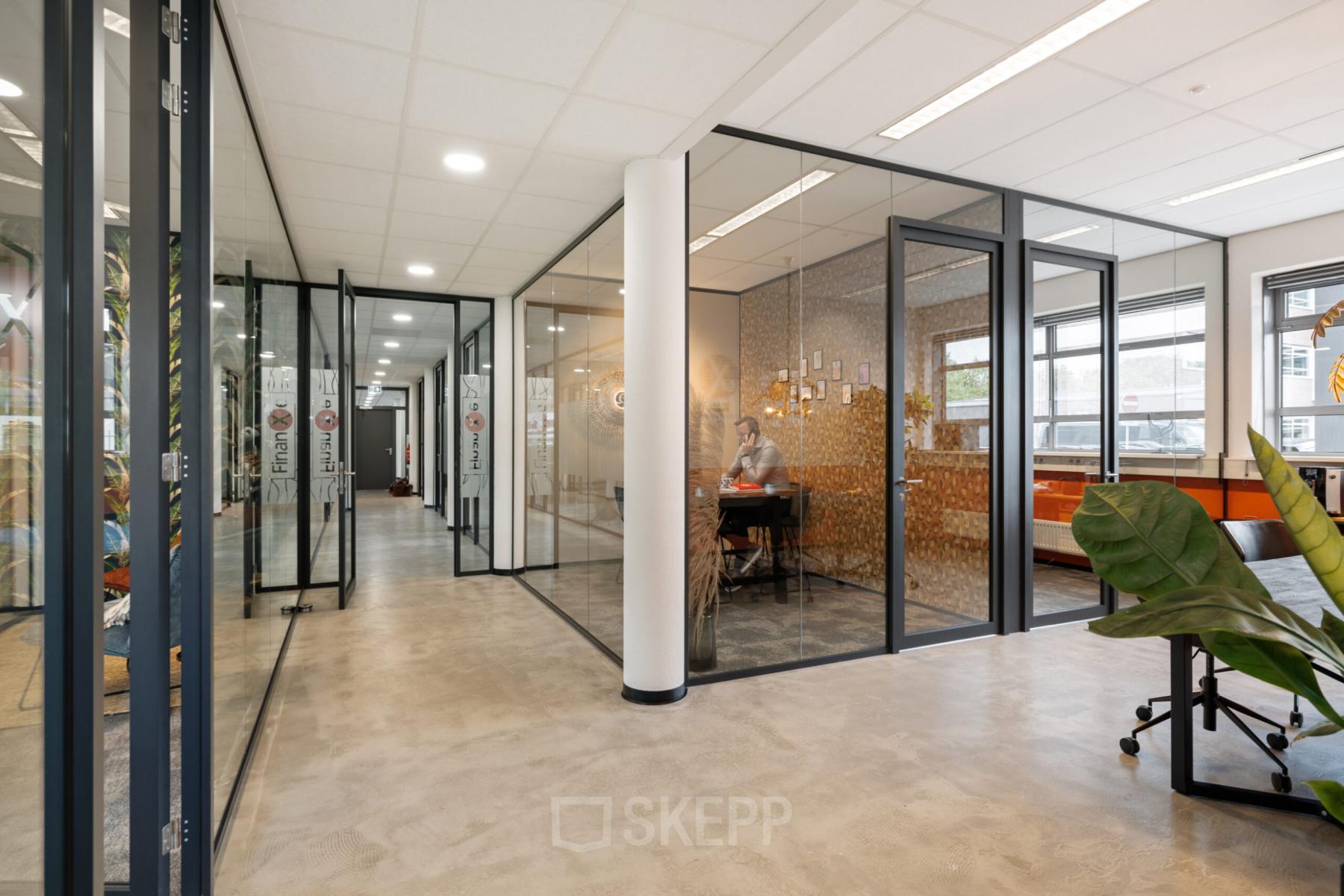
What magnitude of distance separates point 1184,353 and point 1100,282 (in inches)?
56.9

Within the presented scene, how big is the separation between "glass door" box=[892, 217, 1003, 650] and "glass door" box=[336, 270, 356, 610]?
13.5ft

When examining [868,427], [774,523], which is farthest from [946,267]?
[774,523]

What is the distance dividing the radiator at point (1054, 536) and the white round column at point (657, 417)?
3.67 metres

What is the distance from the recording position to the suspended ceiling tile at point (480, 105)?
288 cm

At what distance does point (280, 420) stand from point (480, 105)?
2.04 metres

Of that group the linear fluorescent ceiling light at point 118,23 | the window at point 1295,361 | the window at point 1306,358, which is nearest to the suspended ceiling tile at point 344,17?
the linear fluorescent ceiling light at point 118,23

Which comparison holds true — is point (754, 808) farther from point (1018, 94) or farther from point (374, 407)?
point (374, 407)

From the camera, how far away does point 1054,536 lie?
5.98 m

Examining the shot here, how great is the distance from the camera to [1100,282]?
5344 millimetres

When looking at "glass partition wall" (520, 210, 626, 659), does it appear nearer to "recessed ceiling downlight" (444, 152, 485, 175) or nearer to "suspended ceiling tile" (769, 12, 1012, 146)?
"recessed ceiling downlight" (444, 152, 485, 175)

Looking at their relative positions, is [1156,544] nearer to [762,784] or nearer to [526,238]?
[762,784]

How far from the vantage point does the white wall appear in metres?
5.88

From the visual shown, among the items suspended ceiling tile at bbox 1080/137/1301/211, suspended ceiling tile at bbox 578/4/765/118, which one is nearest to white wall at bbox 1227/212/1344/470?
suspended ceiling tile at bbox 1080/137/1301/211

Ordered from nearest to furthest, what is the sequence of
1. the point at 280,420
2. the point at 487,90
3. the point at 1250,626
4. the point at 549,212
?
the point at 1250,626 < the point at 487,90 < the point at 280,420 < the point at 549,212
